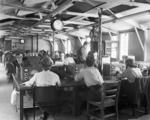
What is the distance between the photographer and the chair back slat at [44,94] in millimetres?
2982

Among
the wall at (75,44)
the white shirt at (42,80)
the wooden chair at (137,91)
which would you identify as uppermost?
the wall at (75,44)

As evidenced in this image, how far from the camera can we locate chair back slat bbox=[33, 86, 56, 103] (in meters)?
2.98

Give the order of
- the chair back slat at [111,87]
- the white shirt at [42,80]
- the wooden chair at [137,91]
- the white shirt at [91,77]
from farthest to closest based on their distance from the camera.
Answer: the wooden chair at [137,91], the white shirt at [91,77], the white shirt at [42,80], the chair back slat at [111,87]

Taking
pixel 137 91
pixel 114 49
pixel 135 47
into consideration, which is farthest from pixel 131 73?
pixel 114 49

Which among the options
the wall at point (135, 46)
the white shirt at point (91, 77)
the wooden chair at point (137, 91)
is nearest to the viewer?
the white shirt at point (91, 77)

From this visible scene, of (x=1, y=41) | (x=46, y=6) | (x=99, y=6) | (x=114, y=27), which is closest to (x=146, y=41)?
(x=114, y=27)

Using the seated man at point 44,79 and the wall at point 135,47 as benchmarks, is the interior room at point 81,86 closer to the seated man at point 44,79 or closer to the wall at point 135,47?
the seated man at point 44,79

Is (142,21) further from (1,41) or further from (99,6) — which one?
(1,41)

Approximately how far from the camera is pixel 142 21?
6.97m

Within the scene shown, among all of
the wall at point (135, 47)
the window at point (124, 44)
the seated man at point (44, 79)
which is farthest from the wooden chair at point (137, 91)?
the window at point (124, 44)

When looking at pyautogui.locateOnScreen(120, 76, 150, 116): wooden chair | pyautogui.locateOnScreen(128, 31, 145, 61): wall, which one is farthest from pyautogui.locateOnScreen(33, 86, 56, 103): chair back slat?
pyautogui.locateOnScreen(128, 31, 145, 61): wall

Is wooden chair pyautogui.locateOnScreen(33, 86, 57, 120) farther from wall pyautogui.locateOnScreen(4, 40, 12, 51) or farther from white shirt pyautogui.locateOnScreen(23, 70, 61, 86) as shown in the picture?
wall pyautogui.locateOnScreen(4, 40, 12, 51)

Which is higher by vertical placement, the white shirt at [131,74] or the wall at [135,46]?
the wall at [135,46]

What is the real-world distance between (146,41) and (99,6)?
3.78m
